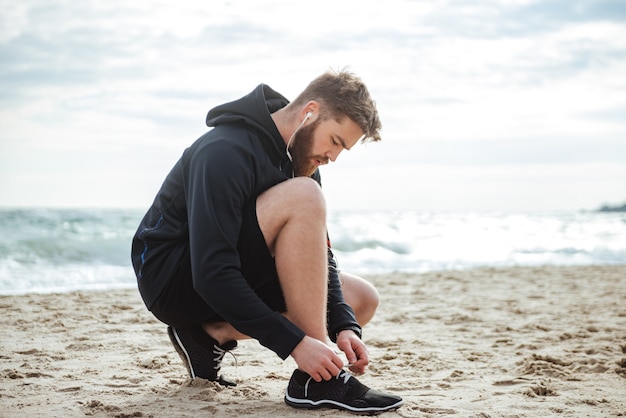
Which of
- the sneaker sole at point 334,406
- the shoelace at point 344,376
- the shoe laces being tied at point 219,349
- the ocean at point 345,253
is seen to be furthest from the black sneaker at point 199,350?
the ocean at point 345,253

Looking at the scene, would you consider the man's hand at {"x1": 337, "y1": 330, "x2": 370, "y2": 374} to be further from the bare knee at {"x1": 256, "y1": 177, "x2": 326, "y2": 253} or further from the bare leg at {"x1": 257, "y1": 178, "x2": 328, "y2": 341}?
the bare knee at {"x1": 256, "y1": 177, "x2": 326, "y2": 253}

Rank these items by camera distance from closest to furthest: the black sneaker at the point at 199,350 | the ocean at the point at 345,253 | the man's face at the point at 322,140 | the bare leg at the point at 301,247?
the bare leg at the point at 301,247, the man's face at the point at 322,140, the black sneaker at the point at 199,350, the ocean at the point at 345,253

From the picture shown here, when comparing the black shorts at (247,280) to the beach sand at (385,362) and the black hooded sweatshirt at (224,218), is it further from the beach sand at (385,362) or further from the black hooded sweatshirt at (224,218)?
the beach sand at (385,362)

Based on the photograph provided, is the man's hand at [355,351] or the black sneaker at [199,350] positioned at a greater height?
the man's hand at [355,351]

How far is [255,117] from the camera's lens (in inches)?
90.5

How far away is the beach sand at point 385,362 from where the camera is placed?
2.30 m

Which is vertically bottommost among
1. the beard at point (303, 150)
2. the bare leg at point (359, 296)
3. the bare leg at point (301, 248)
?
the bare leg at point (359, 296)

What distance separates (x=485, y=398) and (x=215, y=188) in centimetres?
134

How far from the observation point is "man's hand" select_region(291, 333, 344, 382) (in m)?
2.01

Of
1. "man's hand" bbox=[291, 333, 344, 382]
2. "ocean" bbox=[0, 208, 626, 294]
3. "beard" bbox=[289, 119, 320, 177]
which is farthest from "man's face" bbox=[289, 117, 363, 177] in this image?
"ocean" bbox=[0, 208, 626, 294]

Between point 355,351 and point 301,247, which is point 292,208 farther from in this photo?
point 355,351

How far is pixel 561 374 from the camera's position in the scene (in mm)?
2877

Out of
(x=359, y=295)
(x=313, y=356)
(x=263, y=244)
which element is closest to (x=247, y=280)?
(x=263, y=244)

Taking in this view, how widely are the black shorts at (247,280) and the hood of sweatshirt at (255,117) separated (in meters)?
0.28
